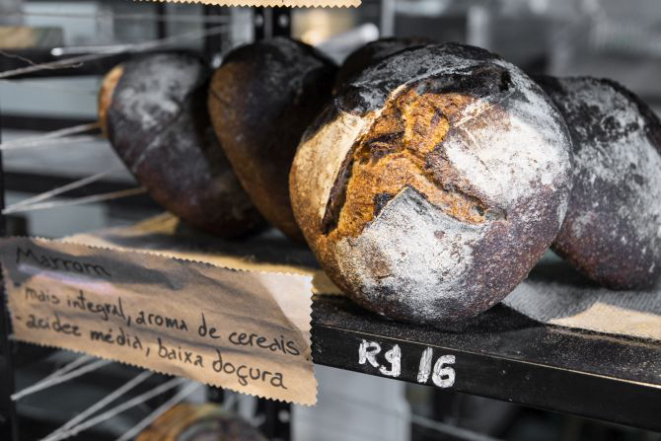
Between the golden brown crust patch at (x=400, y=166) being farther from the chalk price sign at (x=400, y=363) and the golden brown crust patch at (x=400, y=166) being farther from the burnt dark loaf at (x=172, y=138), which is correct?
the burnt dark loaf at (x=172, y=138)

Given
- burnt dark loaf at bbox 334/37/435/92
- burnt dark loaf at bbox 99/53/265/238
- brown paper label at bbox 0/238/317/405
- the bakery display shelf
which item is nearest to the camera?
the bakery display shelf

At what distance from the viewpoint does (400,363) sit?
71 centimetres

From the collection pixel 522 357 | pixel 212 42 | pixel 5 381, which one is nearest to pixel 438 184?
pixel 522 357

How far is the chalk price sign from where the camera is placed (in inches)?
27.4

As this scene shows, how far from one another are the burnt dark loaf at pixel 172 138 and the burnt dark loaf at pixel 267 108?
0.20ft

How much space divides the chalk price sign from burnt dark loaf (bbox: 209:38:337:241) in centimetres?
30

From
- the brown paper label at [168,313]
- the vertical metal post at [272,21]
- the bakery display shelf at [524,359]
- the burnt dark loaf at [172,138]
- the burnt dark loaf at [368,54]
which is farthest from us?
the vertical metal post at [272,21]

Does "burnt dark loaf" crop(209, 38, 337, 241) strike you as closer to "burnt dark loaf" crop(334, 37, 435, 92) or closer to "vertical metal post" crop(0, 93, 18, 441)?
"burnt dark loaf" crop(334, 37, 435, 92)

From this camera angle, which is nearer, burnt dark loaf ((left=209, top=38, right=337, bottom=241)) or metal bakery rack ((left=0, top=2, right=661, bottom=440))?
metal bakery rack ((left=0, top=2, right=661, bottom=440))

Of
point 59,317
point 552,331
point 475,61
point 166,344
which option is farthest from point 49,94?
point 552,331

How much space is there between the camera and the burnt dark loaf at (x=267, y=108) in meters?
0.93

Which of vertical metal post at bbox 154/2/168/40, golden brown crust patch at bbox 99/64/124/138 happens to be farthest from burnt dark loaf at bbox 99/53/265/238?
vertical metal post at bbox 154/2/168/40

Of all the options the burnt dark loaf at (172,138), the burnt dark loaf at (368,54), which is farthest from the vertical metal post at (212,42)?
the burnt dark loaf at (368,54)

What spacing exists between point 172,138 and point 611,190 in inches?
23.5
